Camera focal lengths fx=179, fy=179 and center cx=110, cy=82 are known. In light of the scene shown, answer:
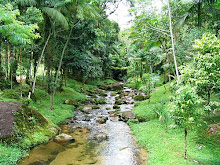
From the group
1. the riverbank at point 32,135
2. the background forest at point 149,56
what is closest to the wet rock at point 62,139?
the riverbank at point 32,135

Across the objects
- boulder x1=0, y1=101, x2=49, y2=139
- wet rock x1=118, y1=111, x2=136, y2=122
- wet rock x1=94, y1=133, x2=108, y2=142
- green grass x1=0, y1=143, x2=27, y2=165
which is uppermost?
boulder x1=0, y1=101, x2=49, y2=139

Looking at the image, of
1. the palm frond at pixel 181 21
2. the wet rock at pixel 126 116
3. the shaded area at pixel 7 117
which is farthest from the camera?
the palm frond at pixel 181 21

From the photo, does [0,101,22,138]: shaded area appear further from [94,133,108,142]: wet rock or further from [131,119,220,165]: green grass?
[131,119,220,165]: green grass

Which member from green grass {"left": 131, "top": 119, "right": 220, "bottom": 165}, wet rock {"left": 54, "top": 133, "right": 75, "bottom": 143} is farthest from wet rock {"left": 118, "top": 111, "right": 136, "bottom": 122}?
wet rock {"left": 54, "top": 133, "right": 75, "bottom": 143}

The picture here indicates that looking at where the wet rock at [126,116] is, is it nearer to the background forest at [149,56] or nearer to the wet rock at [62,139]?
the background forest at [149,56]

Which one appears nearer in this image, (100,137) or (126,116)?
(100,137)

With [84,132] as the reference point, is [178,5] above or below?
above

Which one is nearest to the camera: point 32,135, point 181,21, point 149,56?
point 32,135

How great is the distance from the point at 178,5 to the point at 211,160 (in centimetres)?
1140

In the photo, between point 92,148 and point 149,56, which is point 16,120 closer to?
point 92,148

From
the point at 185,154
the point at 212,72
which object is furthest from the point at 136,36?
the point at 185,154

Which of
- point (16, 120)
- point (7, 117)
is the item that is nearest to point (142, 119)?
point (16, 120)

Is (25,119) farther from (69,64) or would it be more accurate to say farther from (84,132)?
(69,64)

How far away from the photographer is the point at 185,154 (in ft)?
21.3
